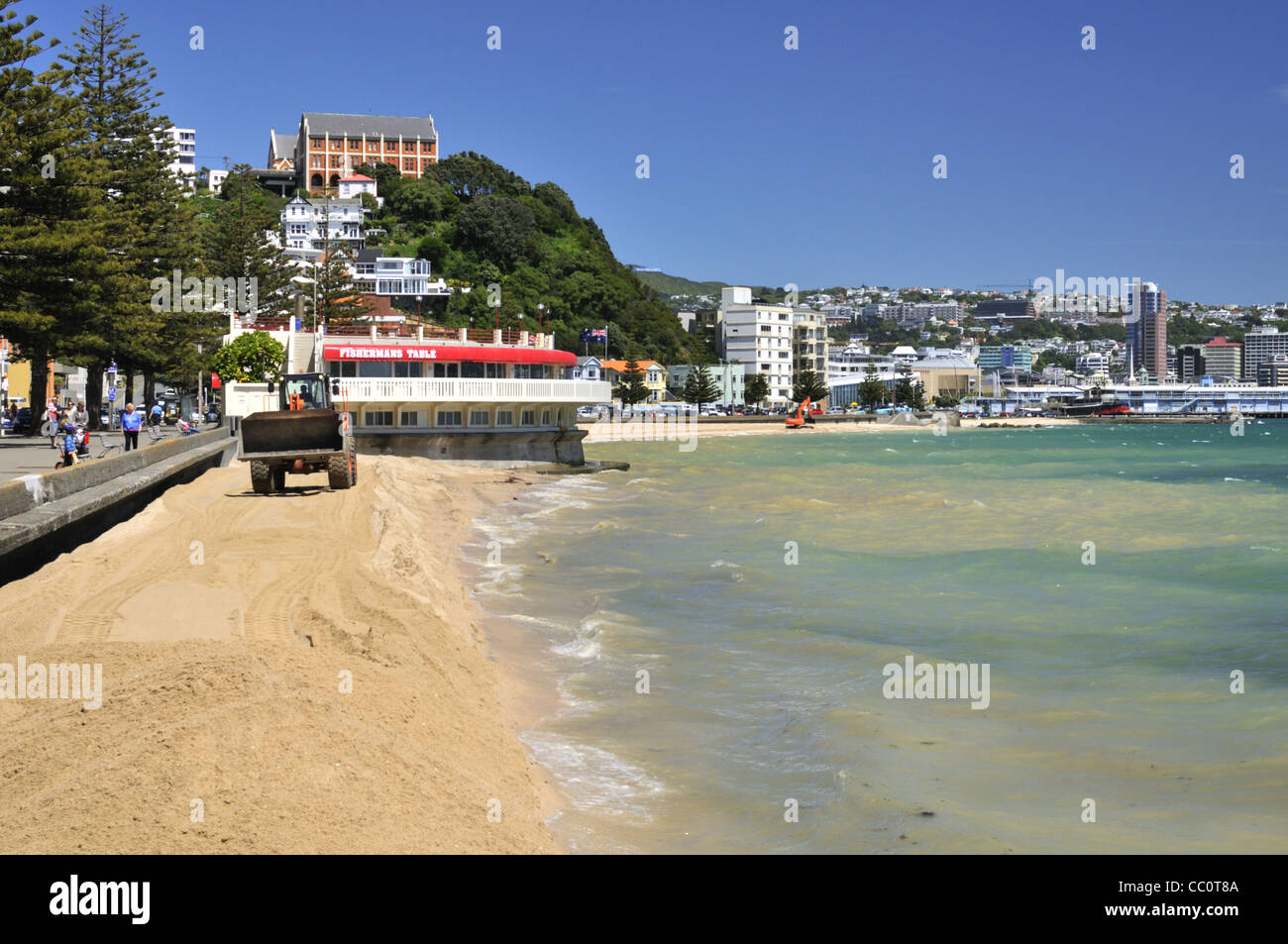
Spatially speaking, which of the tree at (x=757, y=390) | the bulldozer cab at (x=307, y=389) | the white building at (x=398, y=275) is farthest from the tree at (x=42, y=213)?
the tree at (x=757, y=390)

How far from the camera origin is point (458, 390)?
3869 centimetres

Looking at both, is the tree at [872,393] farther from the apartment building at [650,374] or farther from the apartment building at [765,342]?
the apartment building at [650,374]

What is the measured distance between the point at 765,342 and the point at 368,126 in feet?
200

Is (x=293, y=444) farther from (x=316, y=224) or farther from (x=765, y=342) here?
(x=765, y=342)

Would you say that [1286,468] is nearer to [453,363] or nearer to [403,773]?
[453,363]

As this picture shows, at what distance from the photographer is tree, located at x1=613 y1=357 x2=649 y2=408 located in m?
115

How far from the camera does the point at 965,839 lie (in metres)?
7.33

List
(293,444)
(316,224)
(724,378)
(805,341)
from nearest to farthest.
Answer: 1. (293,444)
2. (316,224)
3. (724,378)
4. (805,341)

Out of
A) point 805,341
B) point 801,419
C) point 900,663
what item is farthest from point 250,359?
point 805,341

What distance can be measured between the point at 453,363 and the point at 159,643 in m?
31.8

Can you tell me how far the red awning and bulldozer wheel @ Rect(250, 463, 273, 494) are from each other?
16.3 metres

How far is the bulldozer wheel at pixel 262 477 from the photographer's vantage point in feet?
70.4

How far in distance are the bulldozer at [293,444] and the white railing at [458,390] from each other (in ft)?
43.2
